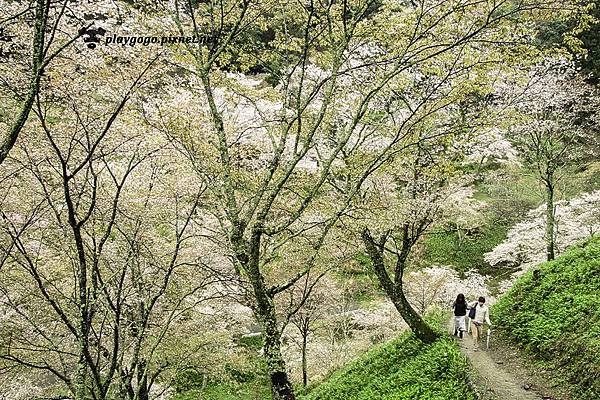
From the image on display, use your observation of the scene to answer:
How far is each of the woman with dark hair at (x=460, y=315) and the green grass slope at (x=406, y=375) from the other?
1.22 metres

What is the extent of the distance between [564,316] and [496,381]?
1920mm

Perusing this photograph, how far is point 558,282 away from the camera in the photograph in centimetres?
1062

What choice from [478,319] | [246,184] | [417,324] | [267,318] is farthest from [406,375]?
[246,184]

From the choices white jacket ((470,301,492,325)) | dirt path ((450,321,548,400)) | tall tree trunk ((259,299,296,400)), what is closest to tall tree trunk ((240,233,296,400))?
tall tree trunk ((259,299,296,400))

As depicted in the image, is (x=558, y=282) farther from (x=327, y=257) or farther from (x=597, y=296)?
(x=327, y=257)

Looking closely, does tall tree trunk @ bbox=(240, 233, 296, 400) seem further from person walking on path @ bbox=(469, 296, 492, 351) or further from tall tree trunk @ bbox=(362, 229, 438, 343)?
person walking on path @ bbox=(469, 296, 492, 351)

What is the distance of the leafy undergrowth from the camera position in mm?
7832

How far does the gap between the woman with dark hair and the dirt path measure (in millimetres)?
1105

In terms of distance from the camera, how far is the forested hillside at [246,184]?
6.70 metres

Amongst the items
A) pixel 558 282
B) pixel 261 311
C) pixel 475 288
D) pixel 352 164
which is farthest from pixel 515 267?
pixel 261 311

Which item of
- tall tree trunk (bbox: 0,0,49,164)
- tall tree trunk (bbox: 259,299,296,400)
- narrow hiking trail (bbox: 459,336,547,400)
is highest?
tall tree trunk (bbox: 0,0,49,164)

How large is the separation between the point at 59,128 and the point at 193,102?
4064mm

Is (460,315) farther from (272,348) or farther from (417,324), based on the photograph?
(272,348)

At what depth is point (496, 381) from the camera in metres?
9.18
